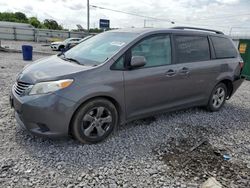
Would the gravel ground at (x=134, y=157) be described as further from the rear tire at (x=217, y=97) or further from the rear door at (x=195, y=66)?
the rear tire at (x=217, y=97)

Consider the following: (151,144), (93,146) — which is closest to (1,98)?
(93,146)

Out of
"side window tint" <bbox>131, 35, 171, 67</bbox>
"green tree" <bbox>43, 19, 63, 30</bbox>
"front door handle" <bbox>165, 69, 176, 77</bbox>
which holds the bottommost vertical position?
"front door handle" <bbox>165, 69, 176, 77</bbox>

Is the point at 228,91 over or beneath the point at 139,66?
beneath

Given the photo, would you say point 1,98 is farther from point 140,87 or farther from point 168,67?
point 168,67

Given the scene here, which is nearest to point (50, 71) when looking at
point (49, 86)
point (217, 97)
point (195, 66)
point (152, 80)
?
point (49, 86)

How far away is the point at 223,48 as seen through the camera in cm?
470

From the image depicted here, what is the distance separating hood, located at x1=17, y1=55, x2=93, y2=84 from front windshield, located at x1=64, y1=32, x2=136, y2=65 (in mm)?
241

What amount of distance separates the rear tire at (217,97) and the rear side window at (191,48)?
83 cm

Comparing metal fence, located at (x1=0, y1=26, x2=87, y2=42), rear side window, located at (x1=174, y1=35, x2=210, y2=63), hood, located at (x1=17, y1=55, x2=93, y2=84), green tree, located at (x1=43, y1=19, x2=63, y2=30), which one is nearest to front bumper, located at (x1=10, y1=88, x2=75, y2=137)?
hood, located at (x1=17, y1=55, x2=93, y2=84)

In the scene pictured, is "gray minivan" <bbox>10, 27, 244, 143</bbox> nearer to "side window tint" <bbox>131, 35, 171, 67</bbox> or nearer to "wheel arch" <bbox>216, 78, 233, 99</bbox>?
"side window tint" <bbox>131, 35, 171, 67</bbox>

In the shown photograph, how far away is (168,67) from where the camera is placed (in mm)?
3619

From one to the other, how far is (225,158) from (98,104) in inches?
79.6

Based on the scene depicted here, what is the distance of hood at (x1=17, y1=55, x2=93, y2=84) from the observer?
2.82m

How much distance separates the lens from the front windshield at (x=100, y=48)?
3.24m
